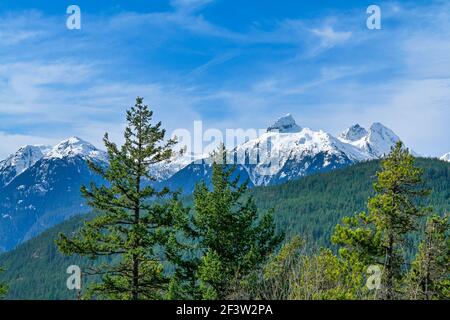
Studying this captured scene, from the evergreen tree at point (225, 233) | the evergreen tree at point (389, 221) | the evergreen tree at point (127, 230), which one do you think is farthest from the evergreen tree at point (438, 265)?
the evergreen tree at point (127, 230)

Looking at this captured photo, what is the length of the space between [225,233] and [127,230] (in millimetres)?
4484

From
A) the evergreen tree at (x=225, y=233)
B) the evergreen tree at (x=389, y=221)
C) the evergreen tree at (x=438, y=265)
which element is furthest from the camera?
the evergreen tree at (x=389, y=221)

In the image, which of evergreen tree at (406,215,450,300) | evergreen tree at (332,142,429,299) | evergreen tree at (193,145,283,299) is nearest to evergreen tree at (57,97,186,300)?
evergreen tree at (193,145,283,299)

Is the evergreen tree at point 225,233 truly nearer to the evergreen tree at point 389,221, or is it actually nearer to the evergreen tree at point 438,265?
the evergreen tree at point 389,221

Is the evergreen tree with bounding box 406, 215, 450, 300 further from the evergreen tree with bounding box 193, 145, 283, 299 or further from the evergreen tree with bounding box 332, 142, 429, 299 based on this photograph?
the evergreen tree with bounding box 193, 145, 283, 299

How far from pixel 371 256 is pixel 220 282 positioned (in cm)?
691

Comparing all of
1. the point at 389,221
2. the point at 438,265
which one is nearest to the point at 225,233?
the point at 389,221

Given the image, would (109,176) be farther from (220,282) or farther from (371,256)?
(371,256)

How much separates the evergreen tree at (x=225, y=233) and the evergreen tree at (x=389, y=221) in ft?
11.4

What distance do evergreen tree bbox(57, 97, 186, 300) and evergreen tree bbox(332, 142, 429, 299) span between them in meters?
7.80

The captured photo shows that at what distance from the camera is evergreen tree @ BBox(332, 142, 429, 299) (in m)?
22.5

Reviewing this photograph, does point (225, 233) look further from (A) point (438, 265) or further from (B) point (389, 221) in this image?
(A) point (438, 265)

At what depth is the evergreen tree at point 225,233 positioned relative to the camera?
835 inches
